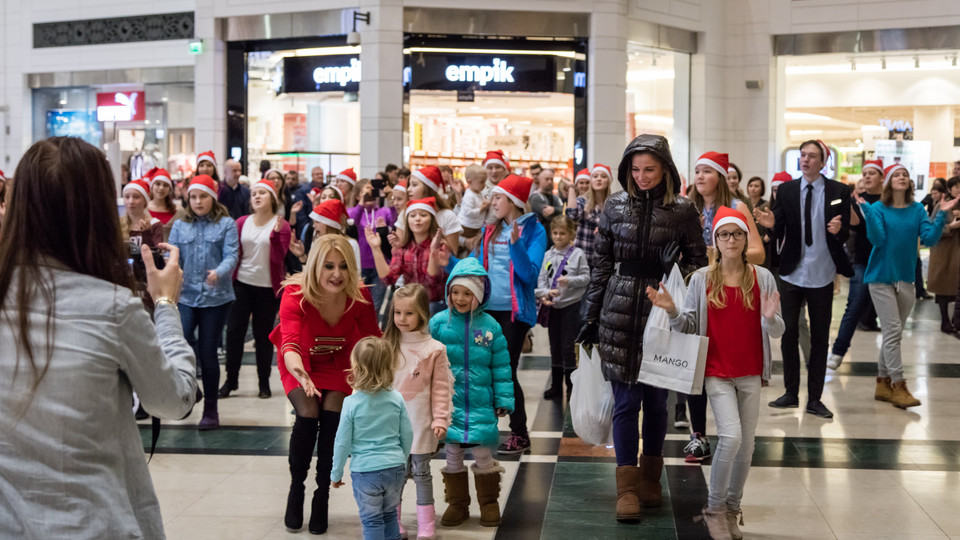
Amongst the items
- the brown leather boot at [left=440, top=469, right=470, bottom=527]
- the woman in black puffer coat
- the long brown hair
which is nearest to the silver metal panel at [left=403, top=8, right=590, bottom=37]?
the woman in black puffer coat

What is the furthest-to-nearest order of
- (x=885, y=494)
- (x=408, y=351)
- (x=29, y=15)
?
1. (x=29, y=15)
2. (x=885, y=494)
3. (x=408, y=351)

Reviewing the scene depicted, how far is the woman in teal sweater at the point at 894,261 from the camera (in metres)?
9.02

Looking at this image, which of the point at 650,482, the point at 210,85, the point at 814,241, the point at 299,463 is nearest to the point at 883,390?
the point at 814,241

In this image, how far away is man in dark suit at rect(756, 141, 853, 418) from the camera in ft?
27.6

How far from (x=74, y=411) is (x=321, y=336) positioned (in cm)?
318

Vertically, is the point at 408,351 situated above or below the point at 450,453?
above

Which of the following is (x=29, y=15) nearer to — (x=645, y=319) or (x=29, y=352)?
(x=645, y=319)

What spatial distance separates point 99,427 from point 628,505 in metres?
3.73

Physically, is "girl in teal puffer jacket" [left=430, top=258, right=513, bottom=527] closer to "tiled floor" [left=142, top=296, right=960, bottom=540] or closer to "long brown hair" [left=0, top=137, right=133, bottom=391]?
"tiled floor" [left=142, top=296, right=960, bottom=540]

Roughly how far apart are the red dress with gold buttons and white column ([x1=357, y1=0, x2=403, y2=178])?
12599 mm

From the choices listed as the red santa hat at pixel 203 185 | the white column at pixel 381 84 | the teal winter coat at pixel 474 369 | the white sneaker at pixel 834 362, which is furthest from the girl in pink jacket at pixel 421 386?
the white column at pixel 381 84

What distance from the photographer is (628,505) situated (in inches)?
231

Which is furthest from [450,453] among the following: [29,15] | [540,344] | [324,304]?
[29,15]

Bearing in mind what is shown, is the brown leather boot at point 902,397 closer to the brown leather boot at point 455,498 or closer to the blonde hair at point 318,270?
the brown leather boot at point 455,498
